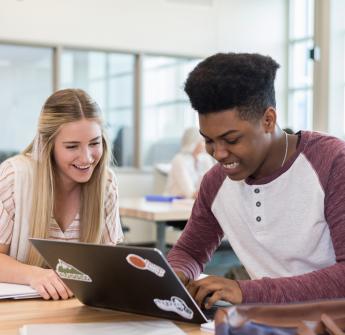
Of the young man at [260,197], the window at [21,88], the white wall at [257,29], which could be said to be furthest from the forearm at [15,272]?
the white wall at [257,29]

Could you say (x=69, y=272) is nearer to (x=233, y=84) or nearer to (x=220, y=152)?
(x=220, y=152)

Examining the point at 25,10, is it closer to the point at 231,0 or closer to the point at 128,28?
the point at 128,28

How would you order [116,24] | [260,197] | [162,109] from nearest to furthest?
[260,197], [116,24], [162,109]

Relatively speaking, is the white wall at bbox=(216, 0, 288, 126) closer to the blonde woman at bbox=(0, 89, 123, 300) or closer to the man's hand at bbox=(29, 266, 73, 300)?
the blonde woman at bbox=(0, 89, 123, 300)

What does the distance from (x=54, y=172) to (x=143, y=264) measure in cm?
85

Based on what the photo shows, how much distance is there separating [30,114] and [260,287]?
5744 mm

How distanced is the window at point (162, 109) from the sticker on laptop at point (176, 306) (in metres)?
6.06

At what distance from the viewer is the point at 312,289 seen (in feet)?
4.01

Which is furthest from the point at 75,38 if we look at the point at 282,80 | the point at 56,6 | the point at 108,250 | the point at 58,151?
the point at 108,250

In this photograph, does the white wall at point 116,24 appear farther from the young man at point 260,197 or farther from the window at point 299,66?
the young man at point 260,197

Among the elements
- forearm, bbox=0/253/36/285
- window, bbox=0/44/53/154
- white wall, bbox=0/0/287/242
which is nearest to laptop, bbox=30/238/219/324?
forearm, bbox=0/253/36/285

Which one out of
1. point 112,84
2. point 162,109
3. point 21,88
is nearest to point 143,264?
point 21,88

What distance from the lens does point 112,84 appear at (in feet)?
23.2

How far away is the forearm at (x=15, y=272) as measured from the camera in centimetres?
155
